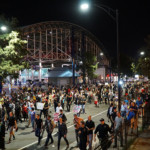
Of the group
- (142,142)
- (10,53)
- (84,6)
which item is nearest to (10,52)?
(10,53)

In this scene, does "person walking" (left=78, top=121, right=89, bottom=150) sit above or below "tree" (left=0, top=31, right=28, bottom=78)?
below

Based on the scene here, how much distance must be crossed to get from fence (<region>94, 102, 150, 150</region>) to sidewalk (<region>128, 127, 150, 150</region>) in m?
0.20

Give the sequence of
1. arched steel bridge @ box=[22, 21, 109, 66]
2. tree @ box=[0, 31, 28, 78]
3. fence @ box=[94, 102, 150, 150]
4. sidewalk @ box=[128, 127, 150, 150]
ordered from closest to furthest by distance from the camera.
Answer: fence @ box=[94, 102, 150, 150] → sidewalk @ box=[128, 127, 150, 150] → tree @ box=[0, 31, 28, 78] → arched steel bridge @ box=[22, 21, 109, 66]

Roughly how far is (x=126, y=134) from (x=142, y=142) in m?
1.21

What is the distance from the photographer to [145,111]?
46.3 ft

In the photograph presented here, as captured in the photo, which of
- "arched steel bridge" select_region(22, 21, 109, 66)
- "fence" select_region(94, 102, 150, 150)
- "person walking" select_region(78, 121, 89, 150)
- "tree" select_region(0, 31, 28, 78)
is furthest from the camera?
"arched steel bridge" select_region(22, 21, 109, 66)

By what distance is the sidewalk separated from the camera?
9132 millimetres

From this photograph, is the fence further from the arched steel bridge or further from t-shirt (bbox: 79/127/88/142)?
the arched steel bridge


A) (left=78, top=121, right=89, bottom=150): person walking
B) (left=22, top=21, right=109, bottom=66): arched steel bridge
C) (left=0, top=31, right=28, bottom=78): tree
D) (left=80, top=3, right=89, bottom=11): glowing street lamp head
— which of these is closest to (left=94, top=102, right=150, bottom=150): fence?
(left=78, top=121, right=89, bottom=150): person walking

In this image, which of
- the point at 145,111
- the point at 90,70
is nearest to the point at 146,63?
the point at 145,111

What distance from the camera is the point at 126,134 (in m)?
9.27

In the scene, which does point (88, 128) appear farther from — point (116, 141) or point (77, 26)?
point (77, 26)

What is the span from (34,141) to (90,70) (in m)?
42.9

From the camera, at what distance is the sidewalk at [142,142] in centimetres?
913
